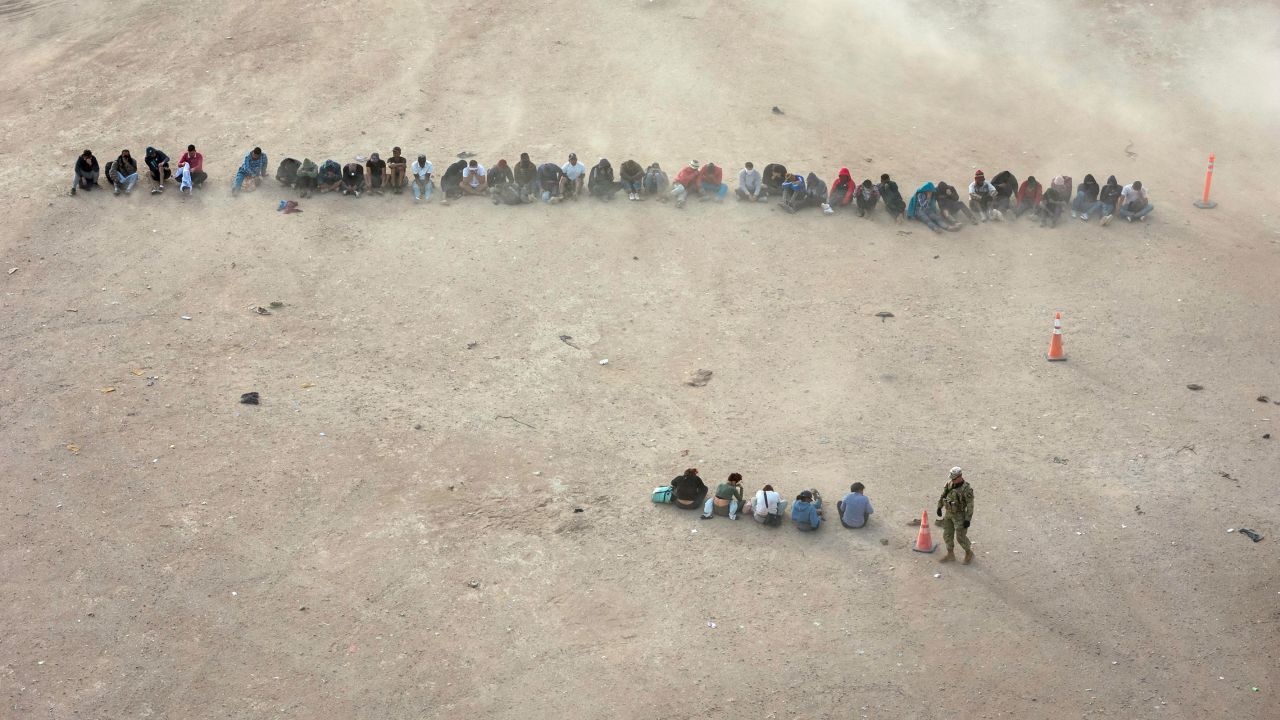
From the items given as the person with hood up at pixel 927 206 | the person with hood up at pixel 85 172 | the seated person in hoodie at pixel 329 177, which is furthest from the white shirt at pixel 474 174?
the person with hood up at pixel 927 206

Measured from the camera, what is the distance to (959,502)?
1393 cm

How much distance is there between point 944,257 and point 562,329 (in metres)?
6.82

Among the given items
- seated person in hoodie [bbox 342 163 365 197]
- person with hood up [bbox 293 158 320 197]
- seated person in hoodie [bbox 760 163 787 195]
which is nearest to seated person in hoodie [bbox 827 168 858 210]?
seated person in hoodie [bbox 760 163 787 195]

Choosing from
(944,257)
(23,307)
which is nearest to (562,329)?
(944,257)

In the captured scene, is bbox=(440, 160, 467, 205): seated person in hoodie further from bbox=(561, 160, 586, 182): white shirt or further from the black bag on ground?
the black bag on ground

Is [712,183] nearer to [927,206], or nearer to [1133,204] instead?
[927,206]

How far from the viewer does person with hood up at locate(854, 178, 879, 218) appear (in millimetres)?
22531

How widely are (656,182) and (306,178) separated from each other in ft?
20.6

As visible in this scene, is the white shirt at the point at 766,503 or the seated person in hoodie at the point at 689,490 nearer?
the white shirt at the point at 766,503

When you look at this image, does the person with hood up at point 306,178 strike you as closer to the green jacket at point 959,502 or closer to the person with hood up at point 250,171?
the person with hood up at point 250,171

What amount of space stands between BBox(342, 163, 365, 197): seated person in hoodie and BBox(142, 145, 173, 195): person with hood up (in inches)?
Answer: 124

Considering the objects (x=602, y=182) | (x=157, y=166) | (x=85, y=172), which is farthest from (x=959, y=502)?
(x=85, y=172)

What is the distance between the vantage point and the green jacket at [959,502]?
13930 millimetres

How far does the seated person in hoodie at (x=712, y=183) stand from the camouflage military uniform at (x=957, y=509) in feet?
33.8
